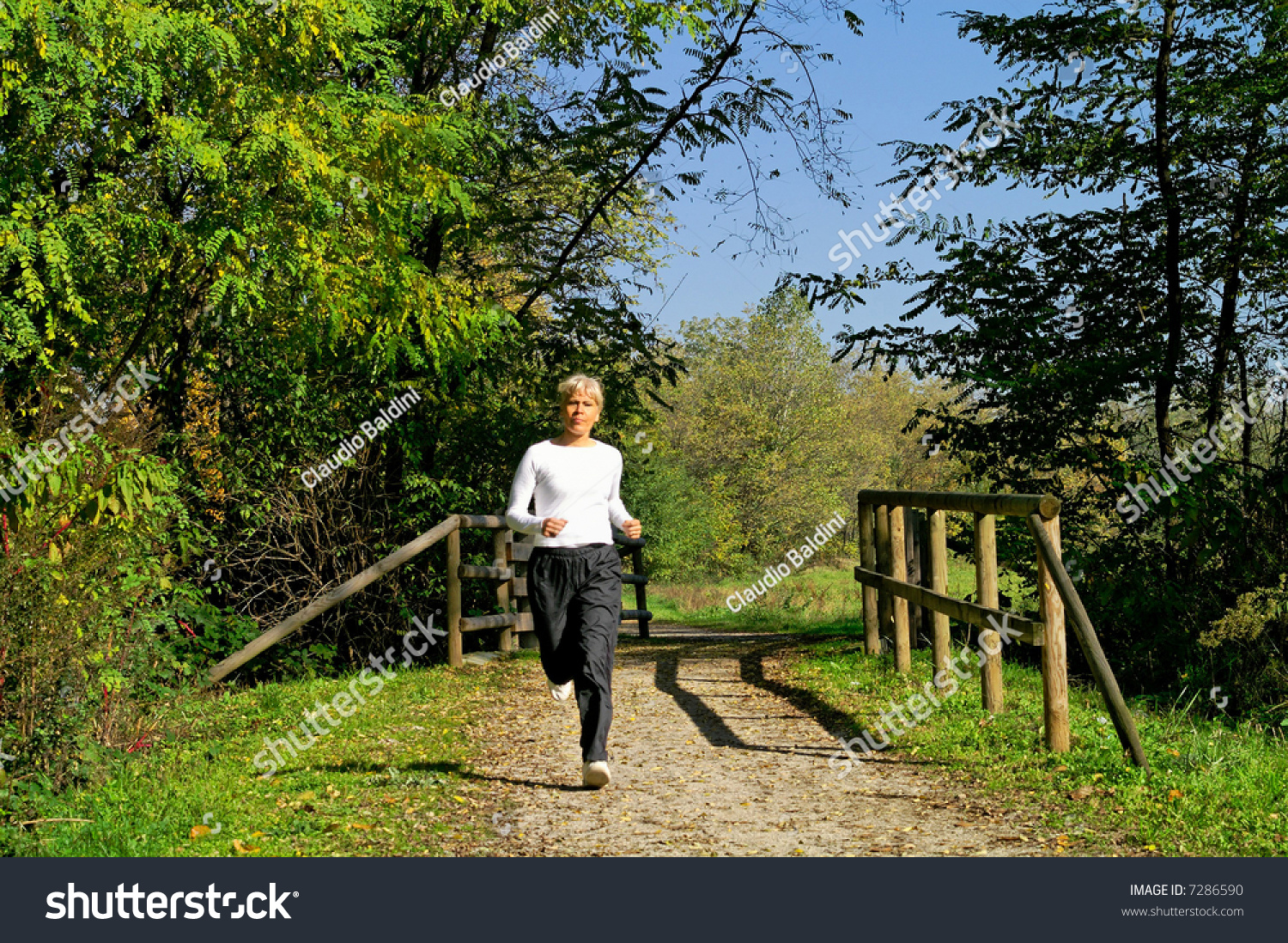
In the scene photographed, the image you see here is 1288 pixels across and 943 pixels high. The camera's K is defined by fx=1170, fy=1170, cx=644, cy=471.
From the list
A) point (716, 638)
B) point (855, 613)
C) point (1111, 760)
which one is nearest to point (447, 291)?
point (716, 638)

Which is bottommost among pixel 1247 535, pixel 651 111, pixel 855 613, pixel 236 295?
pixel 855 613

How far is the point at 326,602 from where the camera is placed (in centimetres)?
948

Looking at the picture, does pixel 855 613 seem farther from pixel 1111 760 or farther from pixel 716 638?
pixel 1111 760

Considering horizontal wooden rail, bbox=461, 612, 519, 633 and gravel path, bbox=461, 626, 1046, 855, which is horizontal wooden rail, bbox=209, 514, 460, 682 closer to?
horizontal wooden rail, bbox=461, 612, 519, 633

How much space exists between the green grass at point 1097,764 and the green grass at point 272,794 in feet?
8.53

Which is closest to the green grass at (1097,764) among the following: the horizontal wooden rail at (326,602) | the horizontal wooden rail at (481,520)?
the horizontal wooden rail at (481,520)

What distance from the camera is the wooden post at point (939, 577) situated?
8.32 meters

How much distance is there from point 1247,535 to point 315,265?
27.3ft

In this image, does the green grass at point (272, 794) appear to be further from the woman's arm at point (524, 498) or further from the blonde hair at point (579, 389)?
the blonde hair at point (579, 389)

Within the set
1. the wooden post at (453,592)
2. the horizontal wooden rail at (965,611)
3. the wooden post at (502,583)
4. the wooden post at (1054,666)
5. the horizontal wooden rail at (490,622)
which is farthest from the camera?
the wooden post at (502,583)

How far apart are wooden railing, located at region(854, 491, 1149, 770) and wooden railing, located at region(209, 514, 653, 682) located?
2.14m

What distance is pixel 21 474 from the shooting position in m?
5.40

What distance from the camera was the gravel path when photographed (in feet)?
16.7

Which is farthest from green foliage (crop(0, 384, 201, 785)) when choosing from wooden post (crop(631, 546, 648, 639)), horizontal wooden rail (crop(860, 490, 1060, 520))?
wooden post (crop(631, 546, 648, 639))
